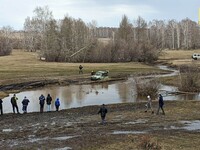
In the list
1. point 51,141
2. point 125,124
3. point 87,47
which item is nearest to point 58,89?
point 125,124

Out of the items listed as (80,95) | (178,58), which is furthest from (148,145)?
(178,58)

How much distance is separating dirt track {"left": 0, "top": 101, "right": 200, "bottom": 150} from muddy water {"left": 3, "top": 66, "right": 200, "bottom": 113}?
5.73 metres

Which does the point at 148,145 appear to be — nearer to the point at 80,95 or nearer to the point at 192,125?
the point at 192,125

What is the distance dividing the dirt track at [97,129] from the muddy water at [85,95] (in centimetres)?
573

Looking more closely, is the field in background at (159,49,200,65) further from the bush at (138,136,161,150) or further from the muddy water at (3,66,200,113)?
the bush at (138,136,161,150)

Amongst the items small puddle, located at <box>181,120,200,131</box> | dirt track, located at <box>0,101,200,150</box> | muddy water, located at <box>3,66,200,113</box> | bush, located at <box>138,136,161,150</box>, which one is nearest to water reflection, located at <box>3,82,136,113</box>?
muddy water, located at <box>3,66,200,113</box>

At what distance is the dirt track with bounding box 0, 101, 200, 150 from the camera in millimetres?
21656

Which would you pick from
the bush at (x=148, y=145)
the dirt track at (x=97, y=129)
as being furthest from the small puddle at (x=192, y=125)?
the bush at (x=148, y=145)

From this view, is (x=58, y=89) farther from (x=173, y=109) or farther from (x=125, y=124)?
(x=125, y=124)

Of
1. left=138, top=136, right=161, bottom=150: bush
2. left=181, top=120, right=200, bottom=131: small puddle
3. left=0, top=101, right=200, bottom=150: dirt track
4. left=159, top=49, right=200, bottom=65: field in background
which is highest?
left=159, top=49, right=200, bottom=65: field in background

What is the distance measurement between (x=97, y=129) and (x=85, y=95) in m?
22.7

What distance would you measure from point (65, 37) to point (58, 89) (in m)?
60.1

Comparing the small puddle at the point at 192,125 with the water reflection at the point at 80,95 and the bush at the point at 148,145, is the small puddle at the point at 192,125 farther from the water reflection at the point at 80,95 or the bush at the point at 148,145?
the water reflection at the point at 80,95

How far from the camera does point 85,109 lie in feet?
119
